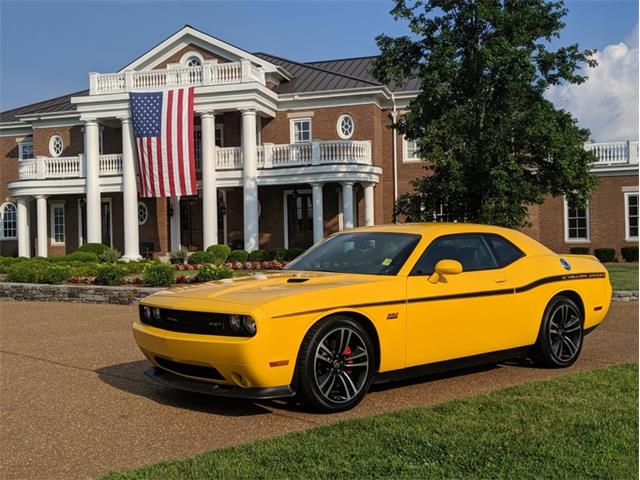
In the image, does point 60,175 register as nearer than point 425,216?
No

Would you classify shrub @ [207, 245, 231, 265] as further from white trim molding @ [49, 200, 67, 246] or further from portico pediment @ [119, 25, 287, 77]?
white trim molding @ [49, 200, 67, 246]

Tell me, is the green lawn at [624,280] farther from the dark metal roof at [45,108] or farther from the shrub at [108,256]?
the dark metal roof at [45,108]

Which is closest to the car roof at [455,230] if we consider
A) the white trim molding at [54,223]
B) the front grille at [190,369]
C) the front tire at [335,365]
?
the front tire at [335,365]

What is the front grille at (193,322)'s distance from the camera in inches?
195

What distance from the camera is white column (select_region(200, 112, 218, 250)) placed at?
25688mm

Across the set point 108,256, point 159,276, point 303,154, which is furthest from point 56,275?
point 303,154

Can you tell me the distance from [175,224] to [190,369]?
2411 cm

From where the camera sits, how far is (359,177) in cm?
2508

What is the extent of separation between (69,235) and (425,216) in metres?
21.2

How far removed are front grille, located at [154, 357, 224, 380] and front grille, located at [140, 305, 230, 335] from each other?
0.27 m

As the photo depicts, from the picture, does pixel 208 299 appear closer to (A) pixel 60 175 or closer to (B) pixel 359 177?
(B) pixel 359 177

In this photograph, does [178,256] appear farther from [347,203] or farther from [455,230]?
A: [455,230]

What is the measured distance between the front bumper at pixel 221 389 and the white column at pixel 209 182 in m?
20.4

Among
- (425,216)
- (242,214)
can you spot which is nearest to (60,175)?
(242,214)
